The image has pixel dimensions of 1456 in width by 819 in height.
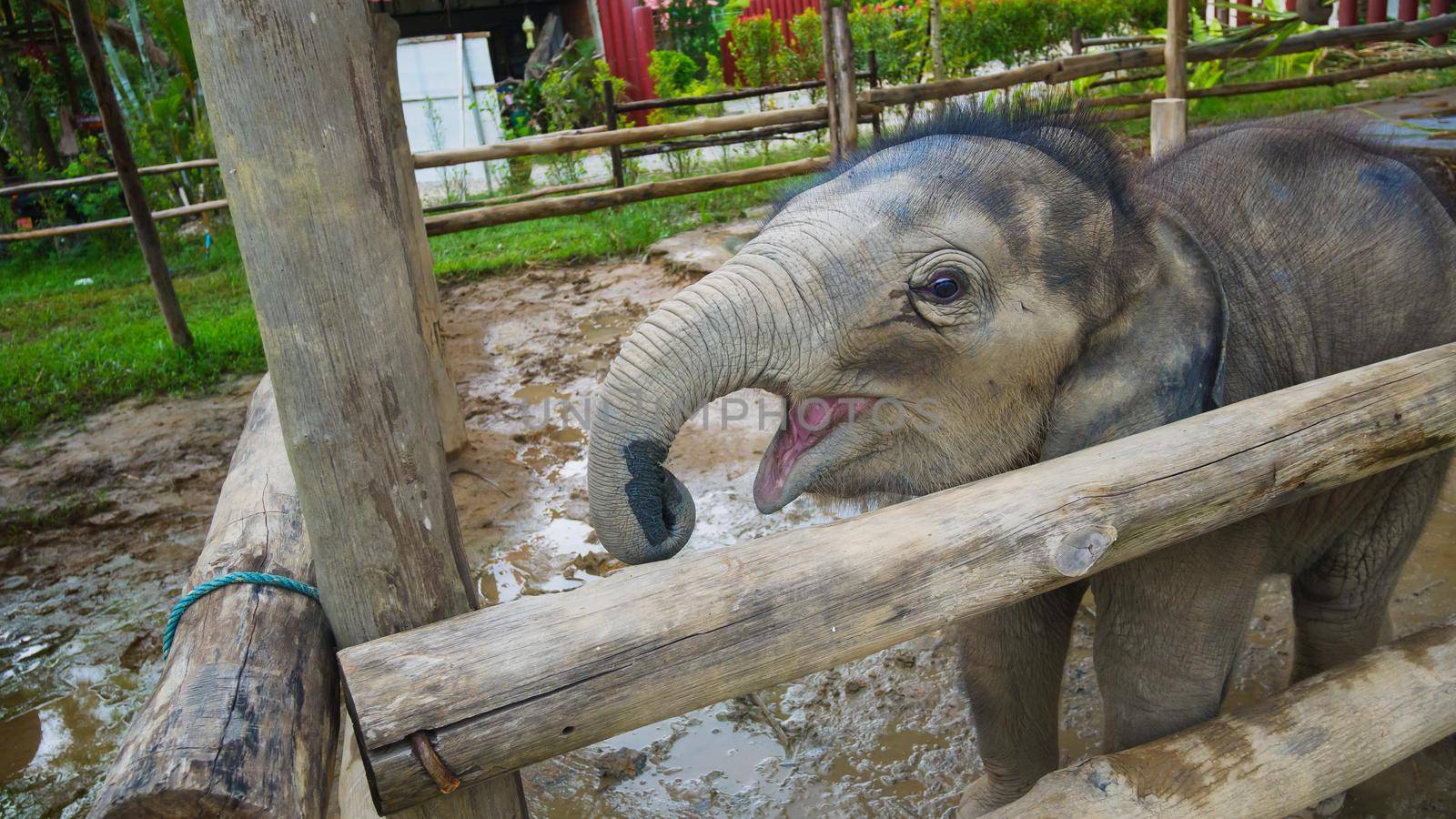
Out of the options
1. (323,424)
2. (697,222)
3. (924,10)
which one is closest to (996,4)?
(924,10)

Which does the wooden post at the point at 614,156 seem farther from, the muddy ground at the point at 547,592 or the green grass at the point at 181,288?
the muddy ground at the point at 547,592

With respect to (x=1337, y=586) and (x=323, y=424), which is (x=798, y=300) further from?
(x=1337, y=586)

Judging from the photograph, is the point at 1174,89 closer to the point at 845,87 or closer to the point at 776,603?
the point at 845,87

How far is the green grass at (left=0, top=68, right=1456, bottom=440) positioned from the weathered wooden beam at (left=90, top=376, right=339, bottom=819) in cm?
417

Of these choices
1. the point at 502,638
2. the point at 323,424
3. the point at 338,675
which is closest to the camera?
the point at 502,638

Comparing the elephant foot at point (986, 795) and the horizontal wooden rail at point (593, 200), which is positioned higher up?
the horizontal wooden rail at point (593, 200)

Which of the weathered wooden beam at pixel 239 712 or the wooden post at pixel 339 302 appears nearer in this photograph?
the weathered wooden beam at pixel 239 712

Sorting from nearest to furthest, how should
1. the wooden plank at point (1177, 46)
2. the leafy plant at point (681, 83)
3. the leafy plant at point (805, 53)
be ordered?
1. the wooden plank at point (1177, 46)
2. the leafy plant at point (681, 83)
3. the leafy plant at point (805, 53)

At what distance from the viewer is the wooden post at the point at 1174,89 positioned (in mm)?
5582

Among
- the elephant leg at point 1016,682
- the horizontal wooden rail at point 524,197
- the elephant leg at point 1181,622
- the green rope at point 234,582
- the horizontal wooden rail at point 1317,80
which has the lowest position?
the elephant leg at point 1016,682

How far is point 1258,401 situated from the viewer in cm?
204

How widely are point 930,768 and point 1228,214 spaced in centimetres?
182

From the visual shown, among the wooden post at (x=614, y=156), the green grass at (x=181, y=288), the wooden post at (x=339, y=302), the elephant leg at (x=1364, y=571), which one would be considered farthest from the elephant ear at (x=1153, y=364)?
the wooden post at (x=614, y=156)

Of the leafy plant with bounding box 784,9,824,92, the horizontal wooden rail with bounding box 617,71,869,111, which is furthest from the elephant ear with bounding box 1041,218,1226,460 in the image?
the leafy plant with bounding box 784,9,824,92
